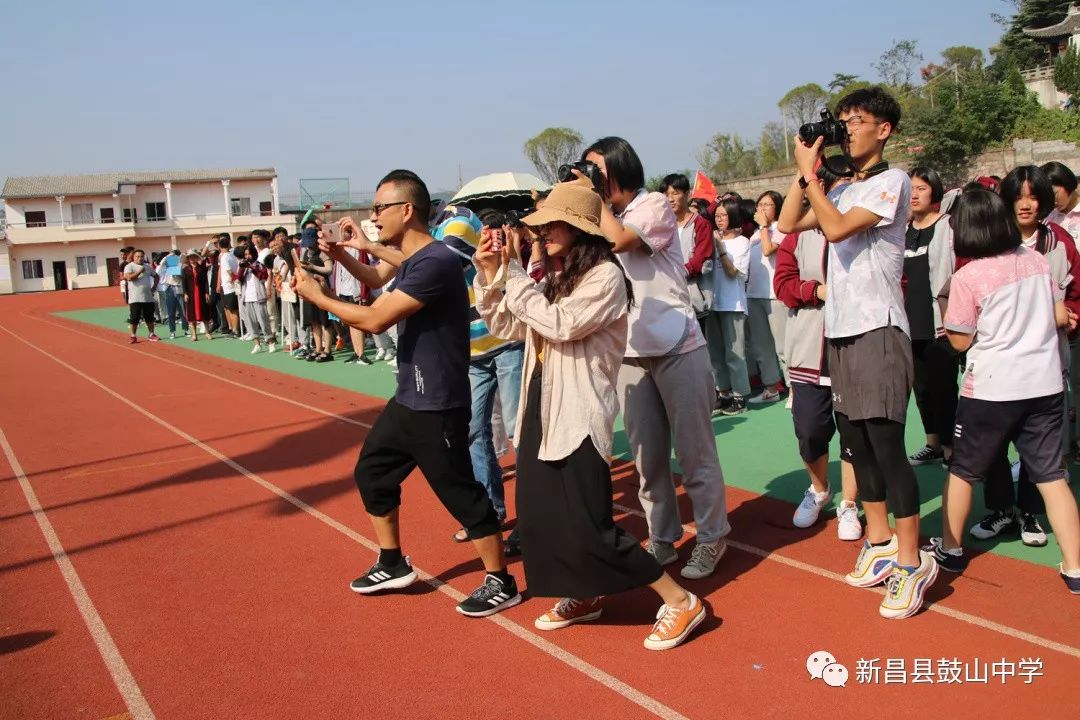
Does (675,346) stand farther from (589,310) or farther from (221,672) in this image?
(221,672)

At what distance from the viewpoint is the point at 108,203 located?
195 ft

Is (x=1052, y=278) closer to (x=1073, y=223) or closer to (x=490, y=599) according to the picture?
(x=1073, y=223)

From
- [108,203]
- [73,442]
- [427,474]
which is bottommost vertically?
[73,442]

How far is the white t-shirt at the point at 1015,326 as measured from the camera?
400 centimetres

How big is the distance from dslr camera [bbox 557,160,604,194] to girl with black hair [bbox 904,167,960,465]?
2588 mm

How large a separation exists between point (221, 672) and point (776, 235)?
250 inches

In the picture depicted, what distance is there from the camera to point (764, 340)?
889cm

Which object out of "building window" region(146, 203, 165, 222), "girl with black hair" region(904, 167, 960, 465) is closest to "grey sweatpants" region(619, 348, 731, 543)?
"girl with black hair" region(904, 167, 960, 465)

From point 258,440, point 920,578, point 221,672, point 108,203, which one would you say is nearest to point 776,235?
point 920,578

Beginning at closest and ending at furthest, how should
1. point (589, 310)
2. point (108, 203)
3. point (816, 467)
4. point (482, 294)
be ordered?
1. point (589, 310)
2. point (482, 294)
3. point (816, 467)
4. point (108, 203)

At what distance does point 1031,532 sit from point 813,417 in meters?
1.24

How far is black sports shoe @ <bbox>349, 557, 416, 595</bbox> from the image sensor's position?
4.54m

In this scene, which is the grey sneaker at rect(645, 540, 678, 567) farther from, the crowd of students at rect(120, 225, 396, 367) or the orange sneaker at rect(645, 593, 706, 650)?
the crowd of students at rect(120, 225, 396, 367)

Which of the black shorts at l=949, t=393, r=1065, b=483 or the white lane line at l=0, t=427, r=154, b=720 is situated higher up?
the black shorts at l=949, t=393, r=1065, b=483
